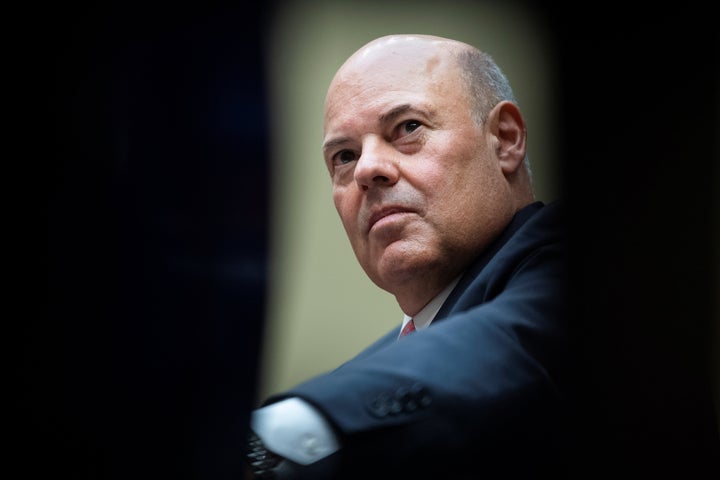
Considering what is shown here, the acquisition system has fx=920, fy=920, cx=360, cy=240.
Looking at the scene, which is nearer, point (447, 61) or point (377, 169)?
point (377, 169)

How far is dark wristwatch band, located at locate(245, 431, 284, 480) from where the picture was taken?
0.99 metres

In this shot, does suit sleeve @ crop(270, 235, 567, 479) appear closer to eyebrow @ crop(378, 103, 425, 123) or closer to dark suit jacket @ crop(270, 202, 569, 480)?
dark suit jacket @ crop(270, 202, 569, 480)

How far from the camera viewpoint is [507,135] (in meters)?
1.62

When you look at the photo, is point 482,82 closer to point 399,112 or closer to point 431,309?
point 399,112

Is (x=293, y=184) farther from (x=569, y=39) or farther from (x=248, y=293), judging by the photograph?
(x=569, y=39)

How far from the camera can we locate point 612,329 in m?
0.99

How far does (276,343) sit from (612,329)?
0.36 m

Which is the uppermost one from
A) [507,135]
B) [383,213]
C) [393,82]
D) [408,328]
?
[393,82]

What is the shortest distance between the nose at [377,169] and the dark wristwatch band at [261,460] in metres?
0.53

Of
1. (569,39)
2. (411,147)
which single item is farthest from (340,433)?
(411,147)

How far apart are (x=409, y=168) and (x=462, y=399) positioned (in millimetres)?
496

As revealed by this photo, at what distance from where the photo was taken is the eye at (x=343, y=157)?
1558 mm

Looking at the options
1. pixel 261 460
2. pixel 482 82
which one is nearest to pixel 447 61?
pixel 482 82

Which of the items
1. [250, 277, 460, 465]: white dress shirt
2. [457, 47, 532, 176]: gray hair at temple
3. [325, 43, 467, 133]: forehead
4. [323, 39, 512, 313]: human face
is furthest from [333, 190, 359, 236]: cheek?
[250, 277, 460, 465]: white dress shirt
